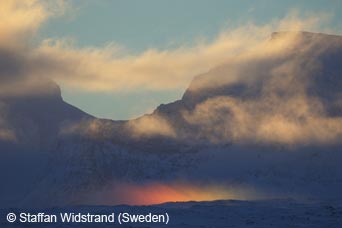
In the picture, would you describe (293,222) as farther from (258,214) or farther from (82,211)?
(82,211)

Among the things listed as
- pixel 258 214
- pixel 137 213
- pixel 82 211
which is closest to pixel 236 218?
pixel 258 214

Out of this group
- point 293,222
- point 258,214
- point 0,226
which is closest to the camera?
point 0,226

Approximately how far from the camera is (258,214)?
60250mm

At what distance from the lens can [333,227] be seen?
53062 mm

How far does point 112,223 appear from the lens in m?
53.5

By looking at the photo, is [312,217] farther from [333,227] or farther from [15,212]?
[15,212]

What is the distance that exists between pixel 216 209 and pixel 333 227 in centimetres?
1267

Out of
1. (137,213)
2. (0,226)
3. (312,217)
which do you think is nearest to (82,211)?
(137,213)

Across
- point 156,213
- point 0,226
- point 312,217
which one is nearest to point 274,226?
point 312,217

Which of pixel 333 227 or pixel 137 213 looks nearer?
pixel 333 227

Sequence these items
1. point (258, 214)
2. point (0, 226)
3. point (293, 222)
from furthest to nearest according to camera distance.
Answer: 1. point (258, 214)
2. point (293, 222)
3. point (0, 226)

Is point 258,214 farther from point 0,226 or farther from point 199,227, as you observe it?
point 0,226

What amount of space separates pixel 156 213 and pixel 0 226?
12969 mm

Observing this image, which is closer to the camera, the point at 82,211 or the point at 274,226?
the point at 274,226
